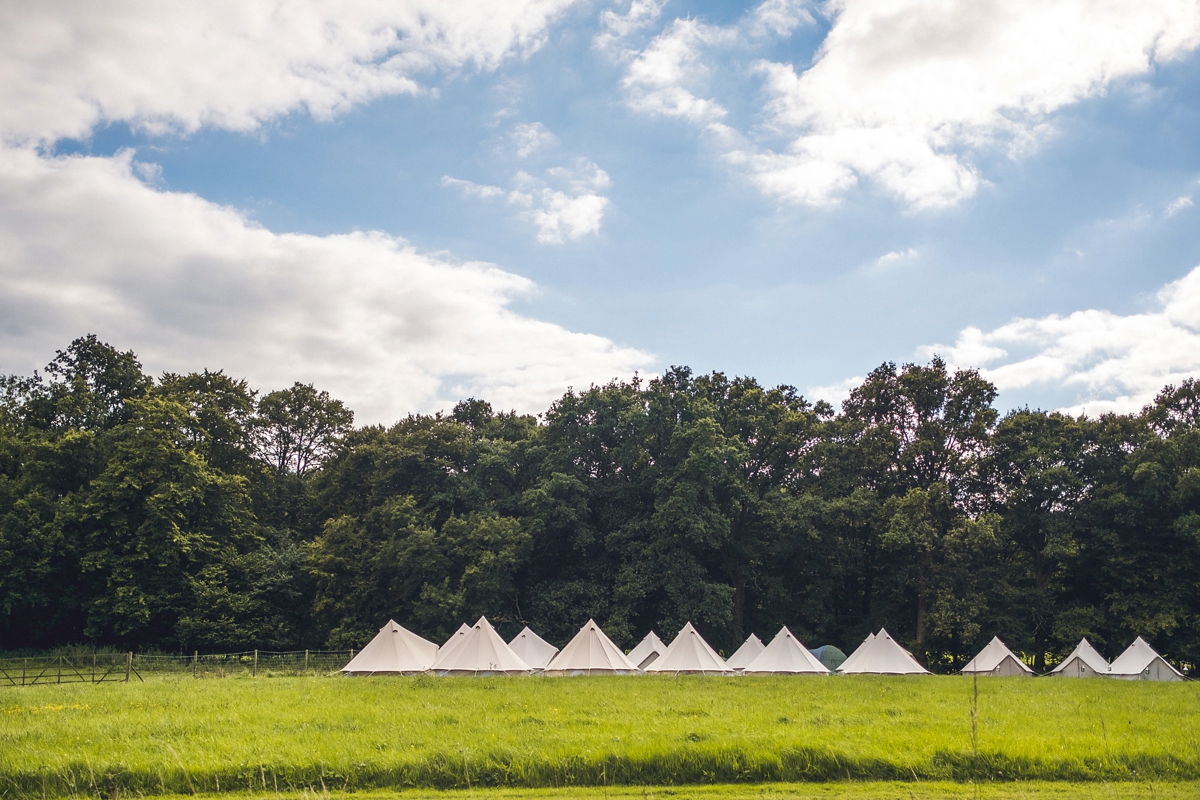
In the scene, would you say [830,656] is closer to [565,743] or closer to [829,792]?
[565,743]

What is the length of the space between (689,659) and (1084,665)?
633 inches

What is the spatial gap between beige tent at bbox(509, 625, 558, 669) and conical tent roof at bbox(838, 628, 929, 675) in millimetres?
12827

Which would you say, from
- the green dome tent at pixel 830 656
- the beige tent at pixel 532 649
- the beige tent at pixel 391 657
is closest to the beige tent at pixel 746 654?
the green dome tent at pixel 830 656

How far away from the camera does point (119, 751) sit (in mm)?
12711

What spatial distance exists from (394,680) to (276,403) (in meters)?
32.9

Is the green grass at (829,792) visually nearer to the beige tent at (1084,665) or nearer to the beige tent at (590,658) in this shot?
the beige tent at (590,658)

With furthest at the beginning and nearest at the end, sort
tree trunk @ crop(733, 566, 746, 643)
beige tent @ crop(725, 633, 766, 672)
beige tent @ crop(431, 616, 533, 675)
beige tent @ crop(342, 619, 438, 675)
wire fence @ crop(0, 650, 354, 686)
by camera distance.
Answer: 1. tree trunk @ crop(733, 566, 746, 643)
2. beige tent @ crop(725, 633, 766, 672)
3. beige tent @ crop(342, 619, 438, 675)
4. beige tent @ crop(431, 616, 533, 675)
5. wire fence @ crop(0, 650, 354, 686)

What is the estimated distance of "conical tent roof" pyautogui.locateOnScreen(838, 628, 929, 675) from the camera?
3344 cm

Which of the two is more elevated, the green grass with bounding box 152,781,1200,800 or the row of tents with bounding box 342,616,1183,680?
the green grass with bounding box 152,781,1200,800

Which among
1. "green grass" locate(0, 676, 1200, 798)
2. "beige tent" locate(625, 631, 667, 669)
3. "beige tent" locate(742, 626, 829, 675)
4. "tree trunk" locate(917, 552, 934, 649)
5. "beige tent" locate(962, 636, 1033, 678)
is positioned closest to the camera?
"green grass" locate(0, 676, 1200, 798)

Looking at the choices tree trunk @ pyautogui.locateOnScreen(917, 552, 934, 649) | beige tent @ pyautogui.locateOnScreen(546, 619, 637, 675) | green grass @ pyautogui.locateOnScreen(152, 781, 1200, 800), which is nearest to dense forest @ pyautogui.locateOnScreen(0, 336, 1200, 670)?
tree trunk @ pyautogui.locateOnScreen(917, 552, 934, 649)

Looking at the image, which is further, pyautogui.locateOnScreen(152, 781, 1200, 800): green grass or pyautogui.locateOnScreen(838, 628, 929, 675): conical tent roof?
pyautogui.locateOnScreen(838, 628, 929, 675): conical tent roof

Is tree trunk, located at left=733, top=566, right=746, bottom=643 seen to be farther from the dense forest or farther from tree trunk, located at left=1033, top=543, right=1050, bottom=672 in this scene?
tree trunk, located at left=1033, top=543, right=1050, bottom=672

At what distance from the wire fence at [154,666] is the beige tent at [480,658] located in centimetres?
547
